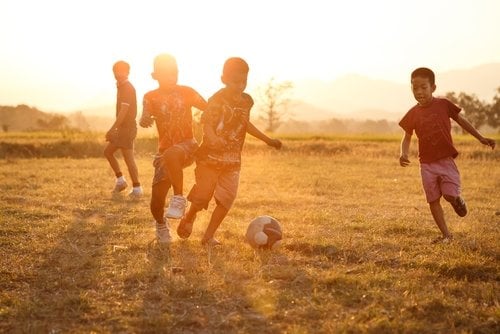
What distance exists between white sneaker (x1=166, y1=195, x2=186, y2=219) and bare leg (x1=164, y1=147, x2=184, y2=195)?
5.5 inches

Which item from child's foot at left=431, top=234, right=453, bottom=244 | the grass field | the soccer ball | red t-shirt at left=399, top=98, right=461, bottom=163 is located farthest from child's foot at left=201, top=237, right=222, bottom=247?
red t-shirt at left=399, top=98, right=461, bottom=163

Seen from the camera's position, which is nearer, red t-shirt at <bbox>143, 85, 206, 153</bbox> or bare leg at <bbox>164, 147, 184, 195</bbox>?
bare leg at <bbox>164, 147, 184, 195</bbox>

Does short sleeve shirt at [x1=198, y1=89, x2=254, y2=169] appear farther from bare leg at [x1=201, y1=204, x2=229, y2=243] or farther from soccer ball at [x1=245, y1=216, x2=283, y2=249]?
soccer ball at [x1=245, y1=216, x2=283, y2=249]

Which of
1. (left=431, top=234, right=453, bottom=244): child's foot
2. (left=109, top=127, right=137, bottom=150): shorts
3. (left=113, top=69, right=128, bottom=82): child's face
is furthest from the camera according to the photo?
(left=109, top=127, right=137, bottom=150): shorts

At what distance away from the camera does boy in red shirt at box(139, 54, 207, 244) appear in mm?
6305

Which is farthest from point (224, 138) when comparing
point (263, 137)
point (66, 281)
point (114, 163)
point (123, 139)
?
point (114, 163)

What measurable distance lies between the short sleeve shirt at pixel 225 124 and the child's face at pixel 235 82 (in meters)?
0.08

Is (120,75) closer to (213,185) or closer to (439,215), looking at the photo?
(213,185)

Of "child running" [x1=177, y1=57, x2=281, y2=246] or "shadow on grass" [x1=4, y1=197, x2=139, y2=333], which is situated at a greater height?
"child running" [x1=177, y1=57, x2=281, y2=246]

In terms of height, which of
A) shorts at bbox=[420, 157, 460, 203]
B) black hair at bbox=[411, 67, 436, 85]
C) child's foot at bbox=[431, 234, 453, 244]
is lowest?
child's foot at bbox=[431, 234, 453, 244]

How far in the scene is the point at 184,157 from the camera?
6.26 m

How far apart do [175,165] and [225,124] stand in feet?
2.45

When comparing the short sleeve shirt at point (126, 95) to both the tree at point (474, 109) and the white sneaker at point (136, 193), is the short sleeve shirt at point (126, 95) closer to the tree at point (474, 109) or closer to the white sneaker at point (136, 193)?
the white sneaker at point (136, 193)

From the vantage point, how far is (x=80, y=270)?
548 cm
